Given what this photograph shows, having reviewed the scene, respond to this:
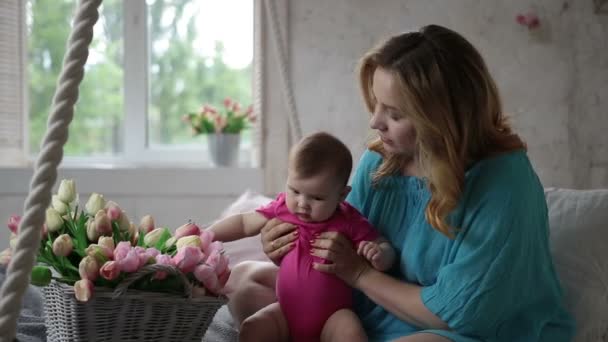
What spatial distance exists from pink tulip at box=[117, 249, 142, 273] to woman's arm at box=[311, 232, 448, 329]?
0.40 m

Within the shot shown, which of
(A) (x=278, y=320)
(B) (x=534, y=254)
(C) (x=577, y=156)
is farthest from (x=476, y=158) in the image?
(C) (x=577, y=156)

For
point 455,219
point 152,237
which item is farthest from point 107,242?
point 455,219

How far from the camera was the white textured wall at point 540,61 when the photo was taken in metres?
2.57

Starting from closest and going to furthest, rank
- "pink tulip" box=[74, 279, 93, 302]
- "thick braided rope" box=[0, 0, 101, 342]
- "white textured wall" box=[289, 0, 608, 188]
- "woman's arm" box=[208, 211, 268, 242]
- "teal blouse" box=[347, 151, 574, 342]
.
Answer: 1. "thick braided rope" box=[0, 0, 101, 342]
2. "pink tulip" box=[74, 279, 93, 302]
3. "teal blouse" box=[347, 151, 574, 342]
4. "woman's arm" box=[208, 211, 268, 242]
5. "white textured wall" box=[289, 0, 608, 188]

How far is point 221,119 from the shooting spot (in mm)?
3021

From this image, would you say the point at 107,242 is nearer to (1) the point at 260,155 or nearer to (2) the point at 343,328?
(2) the point at 343,328

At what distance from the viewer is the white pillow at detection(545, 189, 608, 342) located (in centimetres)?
151

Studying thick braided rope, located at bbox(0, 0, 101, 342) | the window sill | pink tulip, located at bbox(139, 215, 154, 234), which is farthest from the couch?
the window sill

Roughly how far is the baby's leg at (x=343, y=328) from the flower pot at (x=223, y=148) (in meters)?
1.67

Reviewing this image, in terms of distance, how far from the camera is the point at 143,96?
10.5 ft

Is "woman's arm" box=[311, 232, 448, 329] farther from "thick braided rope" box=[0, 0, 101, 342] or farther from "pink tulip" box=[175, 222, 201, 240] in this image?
"thick braided rope" box=[0, 0, 101, 342]

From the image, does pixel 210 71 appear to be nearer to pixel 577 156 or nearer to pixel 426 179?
pixel 577 156

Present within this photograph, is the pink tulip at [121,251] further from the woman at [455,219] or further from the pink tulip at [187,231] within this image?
the woman at [455,219]

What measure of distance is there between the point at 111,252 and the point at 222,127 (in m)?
1.80
